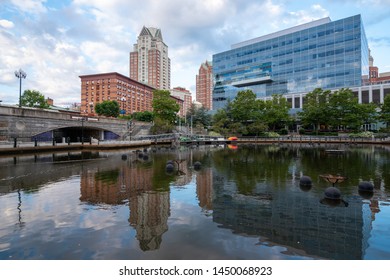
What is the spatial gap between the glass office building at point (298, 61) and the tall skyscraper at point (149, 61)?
6197 centimetres

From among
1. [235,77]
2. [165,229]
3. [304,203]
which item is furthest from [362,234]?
[235,77]

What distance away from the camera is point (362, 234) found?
7.58m

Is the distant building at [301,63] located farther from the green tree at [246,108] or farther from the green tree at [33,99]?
the green tree at [33,99]

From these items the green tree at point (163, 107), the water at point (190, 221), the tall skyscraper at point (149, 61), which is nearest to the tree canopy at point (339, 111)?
the green tree at point (163, 107)

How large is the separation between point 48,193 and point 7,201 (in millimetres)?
1761

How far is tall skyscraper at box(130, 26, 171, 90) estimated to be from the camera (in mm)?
168750

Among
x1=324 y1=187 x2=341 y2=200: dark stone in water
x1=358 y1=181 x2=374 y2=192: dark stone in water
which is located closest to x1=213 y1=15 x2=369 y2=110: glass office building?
x1=358 y1=181 x2=374 y2=192: dark stone in water

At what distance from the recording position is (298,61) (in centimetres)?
9631

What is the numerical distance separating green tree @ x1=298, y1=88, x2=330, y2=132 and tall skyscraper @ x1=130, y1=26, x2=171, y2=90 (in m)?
113

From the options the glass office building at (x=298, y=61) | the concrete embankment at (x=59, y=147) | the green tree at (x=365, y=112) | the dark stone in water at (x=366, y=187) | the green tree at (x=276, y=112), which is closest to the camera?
the dark stone in water at (x=366, y=187)

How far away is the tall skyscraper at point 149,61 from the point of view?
16875 centimetres

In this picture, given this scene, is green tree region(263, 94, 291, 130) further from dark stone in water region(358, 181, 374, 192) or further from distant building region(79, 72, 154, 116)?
distant building region(79, 72, 154, 116)

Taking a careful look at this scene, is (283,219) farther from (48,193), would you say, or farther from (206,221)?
(48,193)

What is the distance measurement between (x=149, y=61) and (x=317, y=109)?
128 meters
